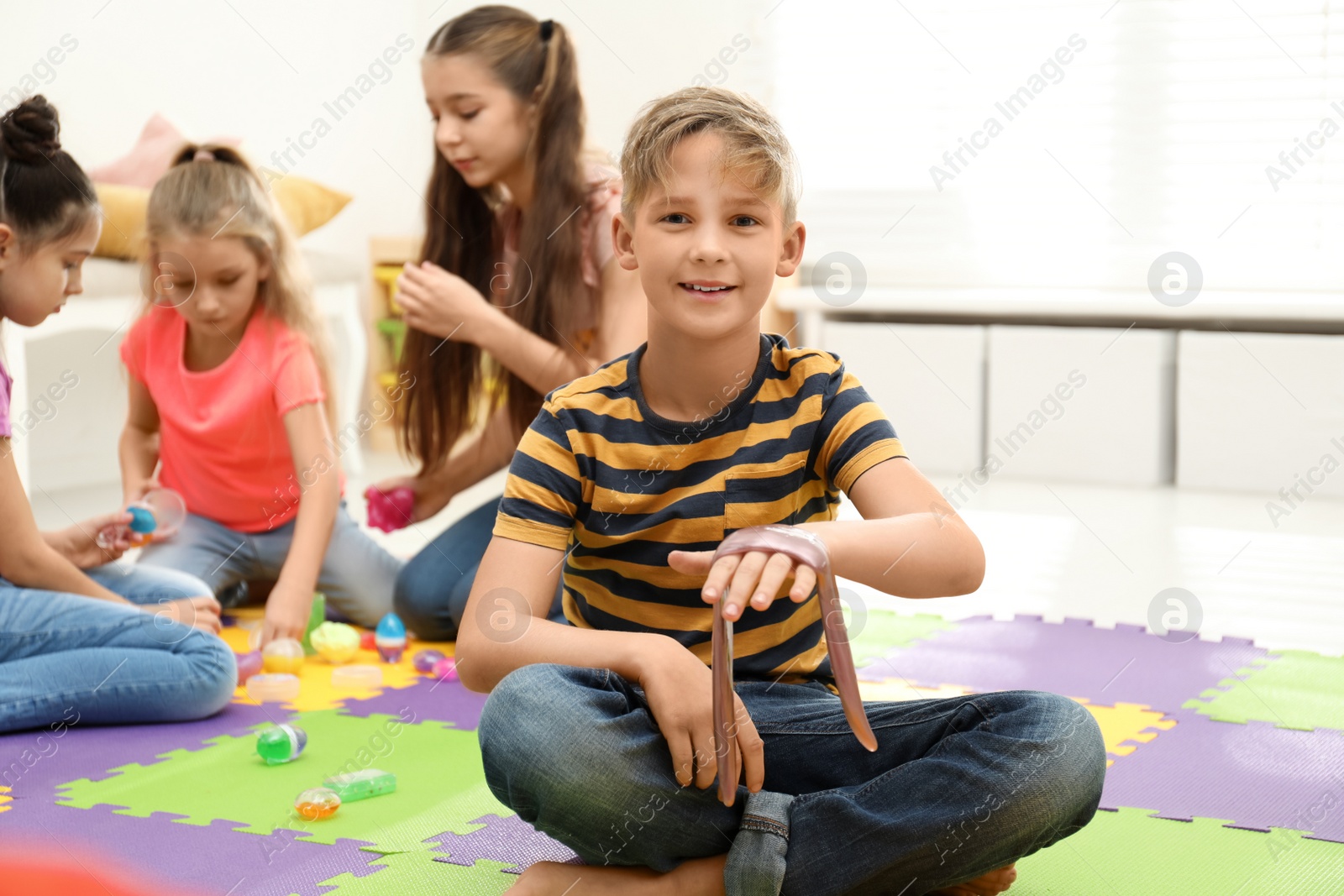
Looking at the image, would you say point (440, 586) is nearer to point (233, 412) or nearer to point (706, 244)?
point (233, 412)

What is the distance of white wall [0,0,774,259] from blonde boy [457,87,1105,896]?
1834 mm

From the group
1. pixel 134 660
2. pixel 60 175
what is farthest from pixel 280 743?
pixel 60 175

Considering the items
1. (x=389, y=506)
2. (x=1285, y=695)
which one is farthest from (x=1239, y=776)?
(x=389, y=506)

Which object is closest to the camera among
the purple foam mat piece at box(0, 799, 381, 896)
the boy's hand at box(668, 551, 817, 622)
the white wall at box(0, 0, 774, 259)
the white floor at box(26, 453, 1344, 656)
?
the boy's hand at box(668, 551, 817, 622)

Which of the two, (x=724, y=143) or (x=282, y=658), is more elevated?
(x=724, y=143)

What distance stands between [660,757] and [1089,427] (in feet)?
→ 6.95

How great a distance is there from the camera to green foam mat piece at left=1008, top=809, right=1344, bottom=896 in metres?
0.89

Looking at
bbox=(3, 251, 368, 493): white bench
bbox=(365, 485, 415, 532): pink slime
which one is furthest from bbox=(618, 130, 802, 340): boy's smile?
bbox=(3, 251, 368, 493): white bench

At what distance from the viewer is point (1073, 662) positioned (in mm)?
1469

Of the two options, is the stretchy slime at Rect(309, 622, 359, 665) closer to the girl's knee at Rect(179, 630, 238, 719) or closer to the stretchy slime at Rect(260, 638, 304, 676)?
the stretchy slime at Rect(260, 638, 304, 676)

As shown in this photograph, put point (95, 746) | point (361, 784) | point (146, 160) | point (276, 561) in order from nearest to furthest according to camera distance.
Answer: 1. point (361, 784)
2. point (95, 746)
3. point (276, 561)
4. point (146, 160)

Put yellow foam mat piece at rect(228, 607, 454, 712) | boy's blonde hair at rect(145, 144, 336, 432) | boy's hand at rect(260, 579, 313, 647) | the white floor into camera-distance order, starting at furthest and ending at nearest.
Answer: the white floor → boy's blonde hair at rect(145, 144, 336, 432) → boy's hand at rect(260, 579, 313, 647) → yellow foam mat piece at rect(228, 607, 454, 712)

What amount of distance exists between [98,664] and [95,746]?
3.4 inches

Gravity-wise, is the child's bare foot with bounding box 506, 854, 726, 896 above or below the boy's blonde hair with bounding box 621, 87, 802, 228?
below
